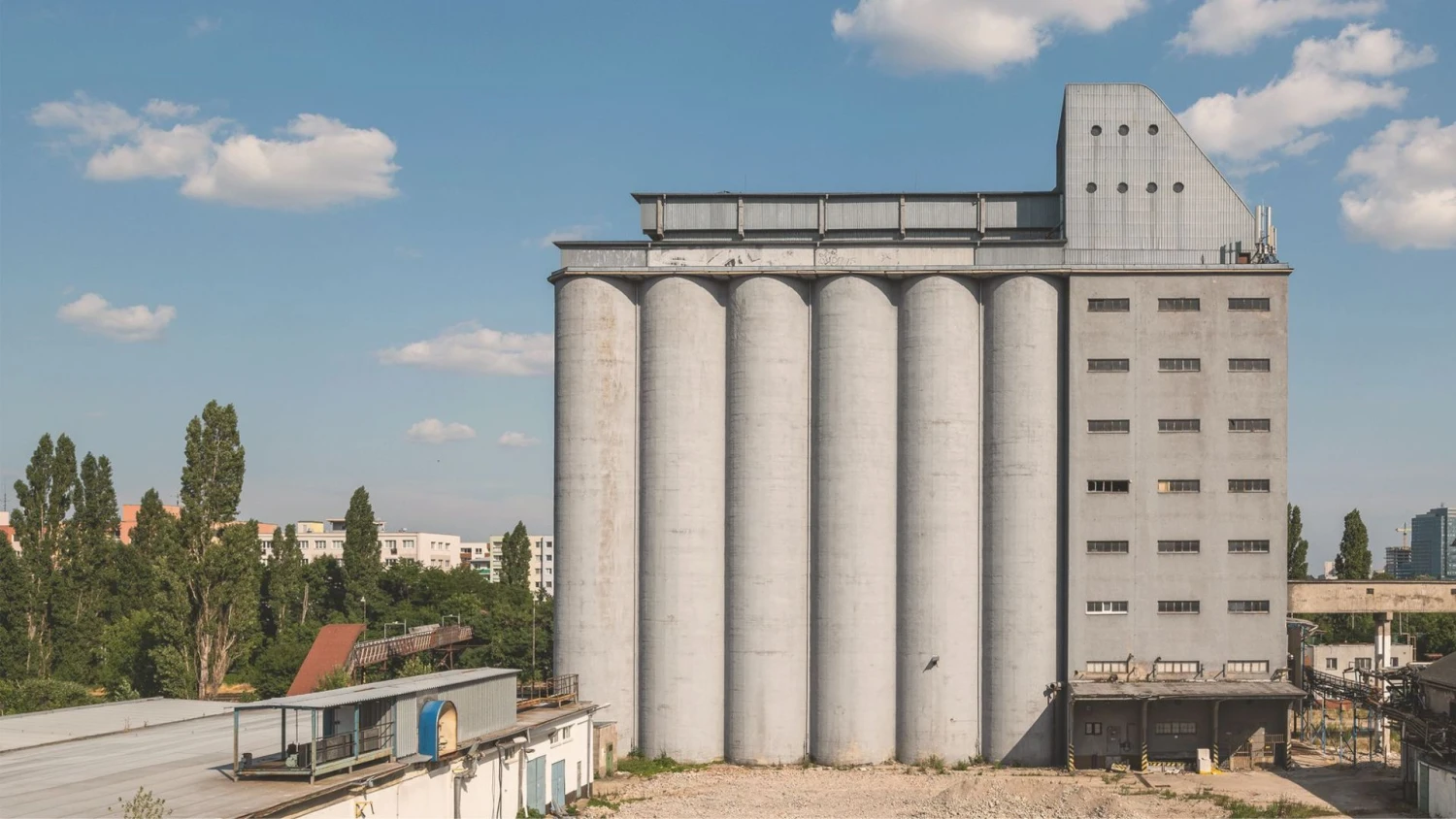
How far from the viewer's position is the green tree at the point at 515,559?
113m

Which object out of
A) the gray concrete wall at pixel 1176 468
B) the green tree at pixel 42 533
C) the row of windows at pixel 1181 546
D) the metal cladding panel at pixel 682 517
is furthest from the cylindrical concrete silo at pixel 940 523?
the green tree at pixel 42 533

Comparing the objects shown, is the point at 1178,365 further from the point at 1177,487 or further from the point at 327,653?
the point at 327,653

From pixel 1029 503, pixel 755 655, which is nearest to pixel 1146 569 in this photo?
pixel 1029 503

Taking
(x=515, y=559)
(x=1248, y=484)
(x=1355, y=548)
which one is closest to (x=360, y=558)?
(x=515, y=559)

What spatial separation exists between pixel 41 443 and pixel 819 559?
6325 centimetres

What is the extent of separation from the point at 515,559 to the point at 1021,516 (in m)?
75.4

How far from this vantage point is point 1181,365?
49.9m

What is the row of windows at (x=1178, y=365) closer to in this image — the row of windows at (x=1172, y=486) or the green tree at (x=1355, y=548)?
the row of windows at (x=1172, y=486)

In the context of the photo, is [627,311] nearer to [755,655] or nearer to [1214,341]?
[755,655]

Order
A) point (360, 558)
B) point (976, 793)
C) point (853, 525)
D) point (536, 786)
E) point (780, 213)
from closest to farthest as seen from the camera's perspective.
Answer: point (536, 786) < point (976, 793) < point (853, 525) < point (780, 213) < point (360, 558)

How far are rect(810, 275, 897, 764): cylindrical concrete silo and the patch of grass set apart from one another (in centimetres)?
595

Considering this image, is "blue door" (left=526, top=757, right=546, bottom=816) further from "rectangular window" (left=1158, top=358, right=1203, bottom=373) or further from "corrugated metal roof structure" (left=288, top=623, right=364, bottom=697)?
"rectangular window" (left=1158, top=358, right=1203, bottom=373)

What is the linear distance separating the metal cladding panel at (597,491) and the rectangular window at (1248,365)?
28204 mm

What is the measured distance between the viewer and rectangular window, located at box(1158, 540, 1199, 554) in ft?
162
